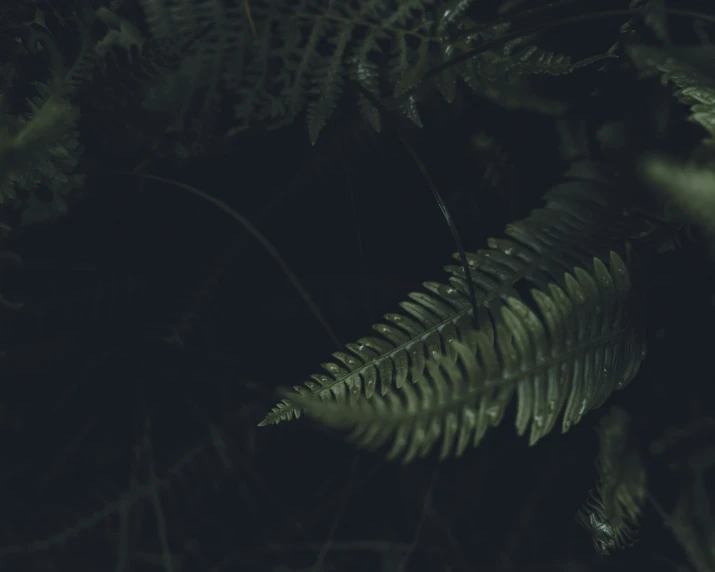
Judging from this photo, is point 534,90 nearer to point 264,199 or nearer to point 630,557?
point 264,199

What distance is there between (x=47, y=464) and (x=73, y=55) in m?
0.35

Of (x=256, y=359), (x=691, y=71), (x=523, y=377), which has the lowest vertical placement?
(x=256, y=359)

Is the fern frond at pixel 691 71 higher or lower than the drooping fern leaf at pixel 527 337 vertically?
higher

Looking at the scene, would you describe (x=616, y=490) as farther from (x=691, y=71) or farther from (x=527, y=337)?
(x=691, y=71)

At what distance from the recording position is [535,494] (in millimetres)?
524

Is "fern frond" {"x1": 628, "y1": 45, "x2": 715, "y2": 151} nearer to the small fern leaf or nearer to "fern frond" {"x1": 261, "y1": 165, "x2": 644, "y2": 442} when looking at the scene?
"fern frond" {"x1": 261, "y1": 165, "x2": 644, "y2": 442}

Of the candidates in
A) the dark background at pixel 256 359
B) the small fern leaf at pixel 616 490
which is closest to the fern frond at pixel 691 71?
the dark background at pixel 256 359

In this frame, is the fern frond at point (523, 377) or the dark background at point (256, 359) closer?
the fern frond at point (523, 377)

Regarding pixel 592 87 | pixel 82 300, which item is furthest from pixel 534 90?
pixel 82 300

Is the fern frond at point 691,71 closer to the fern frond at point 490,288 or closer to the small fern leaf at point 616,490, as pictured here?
the fern frond at point 490,288

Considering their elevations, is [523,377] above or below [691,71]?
below

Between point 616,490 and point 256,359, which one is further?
point 256,359

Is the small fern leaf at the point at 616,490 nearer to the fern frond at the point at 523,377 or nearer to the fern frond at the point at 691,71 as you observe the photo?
the fern frond at the point at 523,377

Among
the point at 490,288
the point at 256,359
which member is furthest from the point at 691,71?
the point at 256,359
